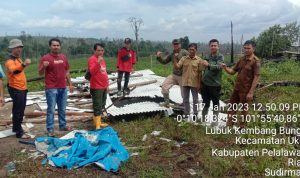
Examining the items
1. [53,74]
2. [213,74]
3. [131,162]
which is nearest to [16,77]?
[53,74]

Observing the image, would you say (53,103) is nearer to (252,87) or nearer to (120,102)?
(120,102)

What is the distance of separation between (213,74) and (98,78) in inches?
94.7

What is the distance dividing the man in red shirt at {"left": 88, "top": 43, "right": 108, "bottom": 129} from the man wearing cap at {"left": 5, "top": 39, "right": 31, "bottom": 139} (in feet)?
4.33

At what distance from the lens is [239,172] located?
501cm

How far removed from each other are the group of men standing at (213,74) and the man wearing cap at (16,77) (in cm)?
296

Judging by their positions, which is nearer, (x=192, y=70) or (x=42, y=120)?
(x=192, y=70)

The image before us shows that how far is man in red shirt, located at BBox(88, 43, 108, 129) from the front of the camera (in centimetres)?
678

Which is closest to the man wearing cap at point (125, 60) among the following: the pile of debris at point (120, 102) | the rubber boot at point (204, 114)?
the pile of debris at point (120, 102)

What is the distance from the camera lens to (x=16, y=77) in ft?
20.6

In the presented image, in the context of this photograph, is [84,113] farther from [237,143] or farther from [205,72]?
[237,143]

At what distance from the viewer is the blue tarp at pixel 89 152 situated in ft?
17.0

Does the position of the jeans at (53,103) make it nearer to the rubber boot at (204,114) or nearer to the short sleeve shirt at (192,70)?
the short sleeve shirt at (192,70)

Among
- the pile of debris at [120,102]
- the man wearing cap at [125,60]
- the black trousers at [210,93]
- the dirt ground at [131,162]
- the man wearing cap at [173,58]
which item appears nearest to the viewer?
the dirt ground at [131,162]

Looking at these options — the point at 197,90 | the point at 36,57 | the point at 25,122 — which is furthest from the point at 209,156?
the point at 36,57
